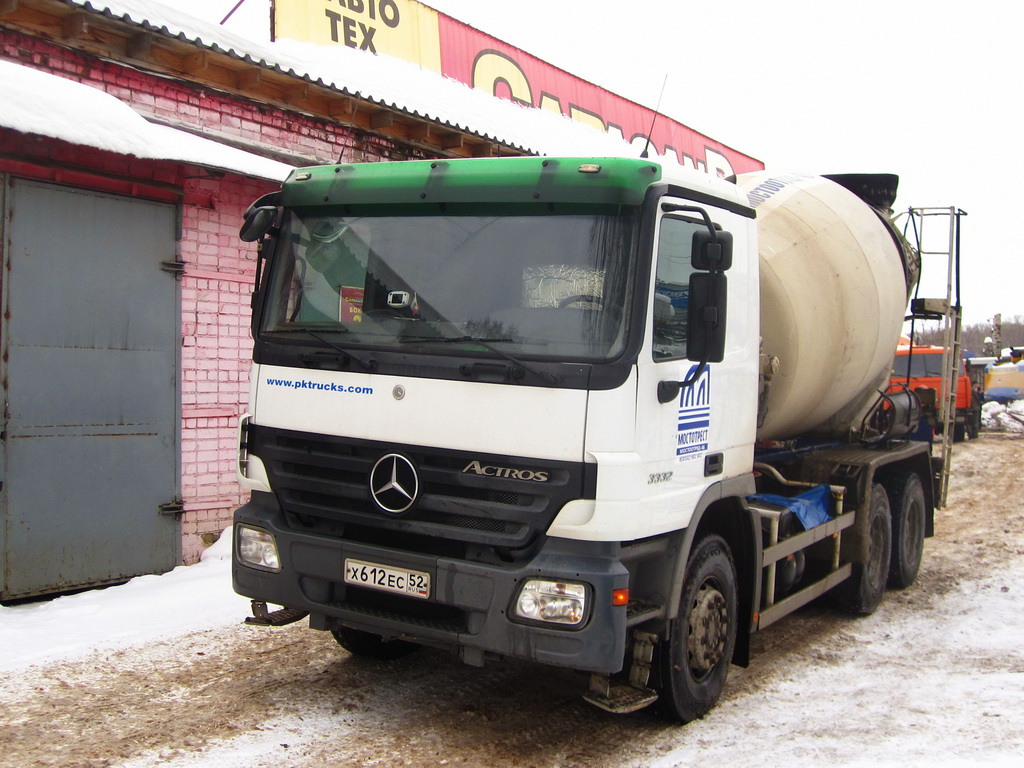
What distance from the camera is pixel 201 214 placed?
7.91 m

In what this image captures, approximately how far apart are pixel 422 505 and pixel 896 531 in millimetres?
5084

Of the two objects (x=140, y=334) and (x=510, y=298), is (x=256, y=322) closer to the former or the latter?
(x=510, y=298)

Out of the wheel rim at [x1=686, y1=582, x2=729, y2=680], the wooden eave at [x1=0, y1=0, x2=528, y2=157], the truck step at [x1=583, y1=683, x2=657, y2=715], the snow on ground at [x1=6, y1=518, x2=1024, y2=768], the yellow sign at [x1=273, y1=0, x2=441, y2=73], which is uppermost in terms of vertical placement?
the yellow sign at [x1=273, y1=0, x2=441, y2=73]

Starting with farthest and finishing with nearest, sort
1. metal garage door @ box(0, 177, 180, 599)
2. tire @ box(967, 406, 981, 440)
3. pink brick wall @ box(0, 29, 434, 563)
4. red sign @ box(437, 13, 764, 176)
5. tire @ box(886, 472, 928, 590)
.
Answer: tire @ box(967, 406, 981, 440), red sign @ box(437, 13, 764, 176), tire @ box(886, 472, 928, 590), pink brick wall @ box(0, 29, 434, 563), metal garage door @ box(0, 177, 180, 599)

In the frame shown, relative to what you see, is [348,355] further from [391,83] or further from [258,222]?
[391,83]

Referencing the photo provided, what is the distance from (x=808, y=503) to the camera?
20.7 ft

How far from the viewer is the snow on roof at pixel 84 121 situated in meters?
6.08

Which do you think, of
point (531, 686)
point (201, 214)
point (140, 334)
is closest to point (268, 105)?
point (201, 214)

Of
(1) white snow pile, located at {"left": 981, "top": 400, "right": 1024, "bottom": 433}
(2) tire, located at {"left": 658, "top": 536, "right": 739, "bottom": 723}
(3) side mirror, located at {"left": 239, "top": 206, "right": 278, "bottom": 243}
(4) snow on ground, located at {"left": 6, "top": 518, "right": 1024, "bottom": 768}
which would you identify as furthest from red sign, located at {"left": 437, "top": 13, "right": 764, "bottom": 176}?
(1) white snow pile, located at {"left": 981, "top": 400, "right": 1024, "bottom": 433}

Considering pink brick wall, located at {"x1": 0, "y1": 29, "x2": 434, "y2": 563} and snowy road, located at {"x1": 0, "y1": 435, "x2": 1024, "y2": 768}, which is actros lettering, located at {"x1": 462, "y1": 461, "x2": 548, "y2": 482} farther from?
pink brick wall, located at {"x1": 0, "y1": 29, "x2": 434, "y2": 563}

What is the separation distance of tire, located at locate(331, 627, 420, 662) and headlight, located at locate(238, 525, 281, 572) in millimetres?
1039

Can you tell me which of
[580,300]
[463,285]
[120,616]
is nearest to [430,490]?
[463,285]

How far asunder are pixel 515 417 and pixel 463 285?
2.15 feet

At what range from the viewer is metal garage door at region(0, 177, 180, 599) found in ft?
21.7
